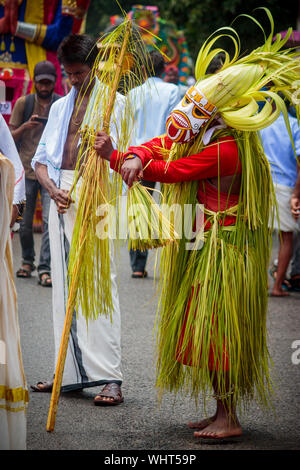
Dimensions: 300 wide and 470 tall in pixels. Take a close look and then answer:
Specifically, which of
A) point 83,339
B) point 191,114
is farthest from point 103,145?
point 83,339

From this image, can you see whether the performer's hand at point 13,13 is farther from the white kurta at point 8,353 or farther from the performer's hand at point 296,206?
the white kurta at point 8,353

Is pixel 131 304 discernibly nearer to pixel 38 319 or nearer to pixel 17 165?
pixel 38 319

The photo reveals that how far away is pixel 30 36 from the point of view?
9.91m

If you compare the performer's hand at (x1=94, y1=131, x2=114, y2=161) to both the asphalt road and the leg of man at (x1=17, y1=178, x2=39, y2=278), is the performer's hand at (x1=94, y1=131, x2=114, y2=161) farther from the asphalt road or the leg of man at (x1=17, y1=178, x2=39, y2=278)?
the leg of man at (x1=17, y1=178, x2=39, y2=278)

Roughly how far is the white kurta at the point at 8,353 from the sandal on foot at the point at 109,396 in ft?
3.01

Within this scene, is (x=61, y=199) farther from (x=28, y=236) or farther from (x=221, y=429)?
(x=28, y=236)

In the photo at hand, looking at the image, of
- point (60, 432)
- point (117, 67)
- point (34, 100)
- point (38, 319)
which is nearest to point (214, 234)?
point (117, 67)

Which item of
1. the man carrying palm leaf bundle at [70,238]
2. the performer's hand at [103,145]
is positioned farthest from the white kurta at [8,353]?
the man carrying palm leaf bundle at [70,238]

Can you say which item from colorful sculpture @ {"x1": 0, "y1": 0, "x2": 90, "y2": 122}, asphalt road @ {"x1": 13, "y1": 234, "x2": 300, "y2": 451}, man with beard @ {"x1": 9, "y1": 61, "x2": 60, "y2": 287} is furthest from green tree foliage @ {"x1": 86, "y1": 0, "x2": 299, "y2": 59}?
asphalt road @ {"x1": 13, "y1": 234, "x2": 300, "y2": 451}

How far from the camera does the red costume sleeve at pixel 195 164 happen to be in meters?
3.39

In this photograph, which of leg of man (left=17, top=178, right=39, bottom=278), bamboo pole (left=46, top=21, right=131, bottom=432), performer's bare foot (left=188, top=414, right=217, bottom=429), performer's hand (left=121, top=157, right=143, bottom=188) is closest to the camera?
performer's hand (left=121, top=157, right=143, bottom=188)

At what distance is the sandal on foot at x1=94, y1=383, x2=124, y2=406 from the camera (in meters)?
4.03

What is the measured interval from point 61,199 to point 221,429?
1.52 m

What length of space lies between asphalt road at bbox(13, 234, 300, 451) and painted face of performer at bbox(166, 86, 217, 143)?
4.82 ft
